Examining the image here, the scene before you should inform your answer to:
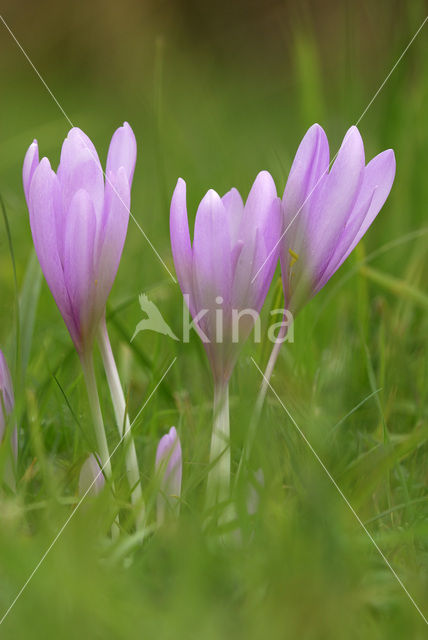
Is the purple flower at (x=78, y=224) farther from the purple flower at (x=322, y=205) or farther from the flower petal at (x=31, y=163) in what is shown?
the purple flower at (x=322, y=205)

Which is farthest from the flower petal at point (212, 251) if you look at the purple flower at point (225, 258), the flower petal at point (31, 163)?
the flower petal at point (31, 163)

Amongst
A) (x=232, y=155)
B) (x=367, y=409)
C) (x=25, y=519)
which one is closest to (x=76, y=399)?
(x=25, y=519)

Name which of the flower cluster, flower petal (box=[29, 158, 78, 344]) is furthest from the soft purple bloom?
flower petal (box=[29, 158, 78, 344])

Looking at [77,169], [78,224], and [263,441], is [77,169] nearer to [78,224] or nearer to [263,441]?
[78,224]

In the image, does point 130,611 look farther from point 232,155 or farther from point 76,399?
point 232,155

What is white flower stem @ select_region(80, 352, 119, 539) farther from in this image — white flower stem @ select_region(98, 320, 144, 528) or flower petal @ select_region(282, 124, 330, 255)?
flower petal @ select_region(282, 124, 330, 255)
